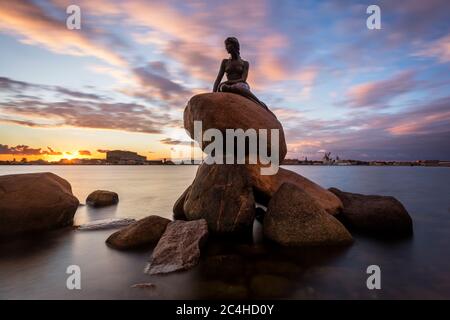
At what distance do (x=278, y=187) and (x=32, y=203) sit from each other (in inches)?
313

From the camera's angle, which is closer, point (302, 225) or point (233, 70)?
point (302, 225)

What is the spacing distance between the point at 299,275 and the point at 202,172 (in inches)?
188

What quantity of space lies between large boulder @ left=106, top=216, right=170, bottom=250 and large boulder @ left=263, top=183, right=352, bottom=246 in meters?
3.19

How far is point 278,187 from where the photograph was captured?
8875mm

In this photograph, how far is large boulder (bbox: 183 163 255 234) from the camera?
24.5ft

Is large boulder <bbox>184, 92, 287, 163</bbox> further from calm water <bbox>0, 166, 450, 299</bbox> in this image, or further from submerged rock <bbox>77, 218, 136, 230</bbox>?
submerged rock <bbox>77, 218, 136, 230</bbox>

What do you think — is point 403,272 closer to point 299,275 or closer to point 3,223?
A: point 299,275

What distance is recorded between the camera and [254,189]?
8.55 m

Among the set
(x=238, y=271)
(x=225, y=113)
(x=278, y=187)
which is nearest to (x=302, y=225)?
(x=278, y=187)

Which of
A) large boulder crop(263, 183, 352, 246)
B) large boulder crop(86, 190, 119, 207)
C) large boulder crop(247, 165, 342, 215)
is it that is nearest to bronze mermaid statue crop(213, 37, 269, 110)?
large boulder crop(247, 165, 342, 215)

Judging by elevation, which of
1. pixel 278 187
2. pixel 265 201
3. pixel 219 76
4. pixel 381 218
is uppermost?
pixel 219 76

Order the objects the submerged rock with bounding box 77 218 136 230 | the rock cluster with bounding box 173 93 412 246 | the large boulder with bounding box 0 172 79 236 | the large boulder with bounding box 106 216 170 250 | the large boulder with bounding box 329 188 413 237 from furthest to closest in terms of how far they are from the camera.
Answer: the submerged rock with bounding box 77 218 136 230 < the large boulder with bounding box 329 188 413 237 < the large boulder with bounding box 0 172 79 236 < the rock cluster with bounding box 173 93 412 246 < the large boulder with bounding box 106 216 170 250

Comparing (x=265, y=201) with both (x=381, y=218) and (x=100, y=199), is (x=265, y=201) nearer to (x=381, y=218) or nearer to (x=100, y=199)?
(x=381, y=218)
